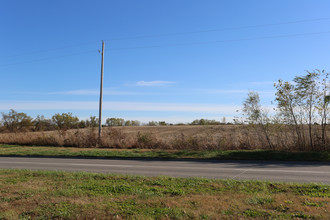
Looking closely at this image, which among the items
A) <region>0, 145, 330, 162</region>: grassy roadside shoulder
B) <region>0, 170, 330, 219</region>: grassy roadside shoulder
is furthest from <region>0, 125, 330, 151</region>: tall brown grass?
<region>0, 170, 330, 219</region>: grassy roadside shoulder

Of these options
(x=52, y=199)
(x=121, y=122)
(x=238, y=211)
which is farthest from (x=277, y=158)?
(x=121, y=122)

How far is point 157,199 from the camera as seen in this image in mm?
6562

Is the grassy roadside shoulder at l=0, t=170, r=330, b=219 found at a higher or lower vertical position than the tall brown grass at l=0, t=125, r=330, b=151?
lower

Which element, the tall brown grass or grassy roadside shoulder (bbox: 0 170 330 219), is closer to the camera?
grassy roadside shoulder (bbox: 0 170 330 219)

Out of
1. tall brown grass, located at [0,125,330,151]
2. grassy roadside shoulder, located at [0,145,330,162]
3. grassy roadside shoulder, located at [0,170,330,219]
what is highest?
tall brown grass, located at [0,125,330,151]

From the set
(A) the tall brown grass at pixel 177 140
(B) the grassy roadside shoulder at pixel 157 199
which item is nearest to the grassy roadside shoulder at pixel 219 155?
(A) the tall brown grass at pixel 177 140

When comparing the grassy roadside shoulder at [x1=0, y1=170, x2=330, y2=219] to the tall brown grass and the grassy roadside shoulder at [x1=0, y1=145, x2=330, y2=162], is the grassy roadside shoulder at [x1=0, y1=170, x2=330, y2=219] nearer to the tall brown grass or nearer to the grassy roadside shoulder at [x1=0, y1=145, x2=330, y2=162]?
the grassy roadside shoulder at [x1=0, y1=145, x2=330, y2=162]

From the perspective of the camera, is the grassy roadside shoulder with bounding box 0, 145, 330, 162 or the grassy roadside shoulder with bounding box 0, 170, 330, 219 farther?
the grassy roadside shoulder with bounding box 0, 145, 330, 162

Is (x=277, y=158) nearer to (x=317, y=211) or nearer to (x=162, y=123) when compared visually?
(x=317, y=211)

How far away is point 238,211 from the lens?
5.54m

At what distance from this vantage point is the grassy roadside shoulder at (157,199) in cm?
548

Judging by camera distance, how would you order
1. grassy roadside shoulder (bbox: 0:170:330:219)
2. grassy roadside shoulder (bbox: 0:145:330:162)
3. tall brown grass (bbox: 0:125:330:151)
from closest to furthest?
grassy roadside shoulder (bbox: 0:170:330:219) < grassy roadside shoulder (bbox: 0:145:330:162) < tall brown grass (bbox: 0:125:330:151)

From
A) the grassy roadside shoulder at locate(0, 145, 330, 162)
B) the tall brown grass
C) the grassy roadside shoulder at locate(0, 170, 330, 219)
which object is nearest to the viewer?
the grassy roadside shoulder at locate(0, 170, 330, 219)

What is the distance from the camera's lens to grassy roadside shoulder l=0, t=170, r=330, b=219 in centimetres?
548
